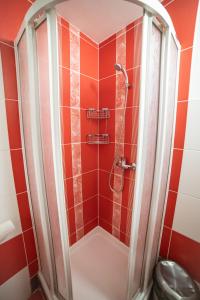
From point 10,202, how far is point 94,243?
3.69ft

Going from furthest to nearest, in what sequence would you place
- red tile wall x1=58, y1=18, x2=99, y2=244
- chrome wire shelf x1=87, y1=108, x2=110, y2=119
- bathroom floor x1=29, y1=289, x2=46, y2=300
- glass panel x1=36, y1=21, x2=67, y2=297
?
chrome wire shelf x1=87, y1=108, x2=110, y2=119 < red tile wall x1=58, y1=18, x2=99, y2=244 < bathroom floor x1=29, y1=289, x2=46, y2=300 < glass panel x1=36, y1=21, x2=67, y2=297

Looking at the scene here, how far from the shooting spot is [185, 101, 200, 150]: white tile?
90 centimetres

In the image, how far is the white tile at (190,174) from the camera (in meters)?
0.94

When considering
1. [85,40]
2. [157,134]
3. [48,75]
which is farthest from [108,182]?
[85,40]

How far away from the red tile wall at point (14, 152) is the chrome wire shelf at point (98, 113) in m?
0.70

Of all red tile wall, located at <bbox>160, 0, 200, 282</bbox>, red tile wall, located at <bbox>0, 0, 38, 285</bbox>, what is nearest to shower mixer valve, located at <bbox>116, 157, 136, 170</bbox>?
red tile wall, located at <bbox>160, 0, 200, 282</bbox>

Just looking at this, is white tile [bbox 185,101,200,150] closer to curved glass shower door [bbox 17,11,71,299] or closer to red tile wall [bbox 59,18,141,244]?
red tile wall [bbox 59,18,141,244]

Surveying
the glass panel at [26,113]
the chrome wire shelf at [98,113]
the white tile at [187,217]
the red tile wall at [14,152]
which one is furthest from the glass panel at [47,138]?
the white tile at [187,217]

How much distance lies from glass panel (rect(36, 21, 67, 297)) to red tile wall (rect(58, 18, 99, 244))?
0.50 m

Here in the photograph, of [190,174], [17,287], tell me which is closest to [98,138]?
[190,174]

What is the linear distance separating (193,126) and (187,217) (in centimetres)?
69

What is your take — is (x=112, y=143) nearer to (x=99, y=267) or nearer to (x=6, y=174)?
(x=6, y=174)

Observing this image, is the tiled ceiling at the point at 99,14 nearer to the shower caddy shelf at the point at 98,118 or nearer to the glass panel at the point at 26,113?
the glass panel at the point at 26,113

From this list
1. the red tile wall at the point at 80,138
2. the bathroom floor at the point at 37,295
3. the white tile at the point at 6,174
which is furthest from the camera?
the red tile wall at the point at 80,138
